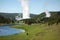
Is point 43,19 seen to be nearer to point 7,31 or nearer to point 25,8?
point 25,8

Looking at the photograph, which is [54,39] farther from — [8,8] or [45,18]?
[8,8]

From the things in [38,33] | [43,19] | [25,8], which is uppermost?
[25,8]

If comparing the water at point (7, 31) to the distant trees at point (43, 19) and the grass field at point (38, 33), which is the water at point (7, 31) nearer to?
the grass field at point (38, 33)

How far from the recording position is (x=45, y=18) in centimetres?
254

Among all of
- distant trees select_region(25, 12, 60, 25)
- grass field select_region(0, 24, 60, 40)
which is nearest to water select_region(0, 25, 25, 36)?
grass field select_region(0, 24, 60, 40)

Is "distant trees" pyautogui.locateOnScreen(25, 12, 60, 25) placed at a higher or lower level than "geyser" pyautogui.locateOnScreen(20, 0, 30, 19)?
lower

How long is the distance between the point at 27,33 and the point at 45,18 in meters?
0.47

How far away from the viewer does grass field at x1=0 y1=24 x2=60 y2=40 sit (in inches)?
94.8

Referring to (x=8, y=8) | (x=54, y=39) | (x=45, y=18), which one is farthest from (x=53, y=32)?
(x=8, y=8)

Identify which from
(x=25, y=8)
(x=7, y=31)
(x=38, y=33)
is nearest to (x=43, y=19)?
(x=38, y=33)

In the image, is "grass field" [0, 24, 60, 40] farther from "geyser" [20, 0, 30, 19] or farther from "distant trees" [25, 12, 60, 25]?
"geyser" [20, 0, 30, 19]

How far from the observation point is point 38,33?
246cm

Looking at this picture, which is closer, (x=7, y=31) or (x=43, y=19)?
(x=7, y=31)

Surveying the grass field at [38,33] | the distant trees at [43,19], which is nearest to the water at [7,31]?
the grass field at [38,33]
